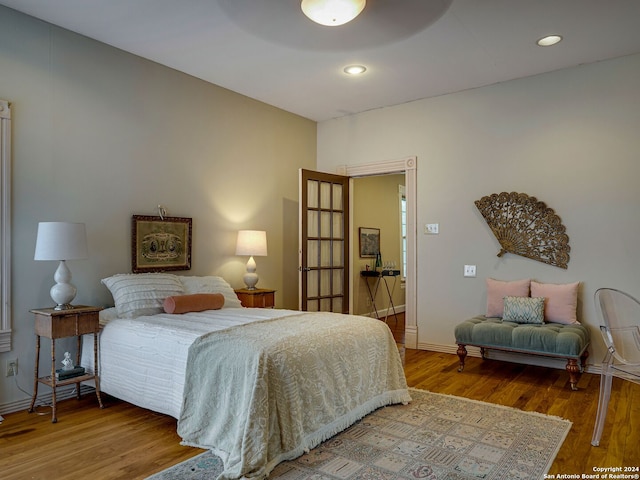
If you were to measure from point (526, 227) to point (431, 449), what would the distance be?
2721 mm

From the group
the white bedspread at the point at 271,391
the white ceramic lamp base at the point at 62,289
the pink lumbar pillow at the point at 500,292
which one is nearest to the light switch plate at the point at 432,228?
the pink lumbar pillow at the point at 500,292

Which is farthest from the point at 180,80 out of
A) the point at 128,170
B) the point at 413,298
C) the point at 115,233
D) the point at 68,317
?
the point at 413,298

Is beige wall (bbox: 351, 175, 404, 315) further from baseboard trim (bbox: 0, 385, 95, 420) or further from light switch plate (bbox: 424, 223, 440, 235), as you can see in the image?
baseboard trim (bbox: 0, 385, 95, 420)

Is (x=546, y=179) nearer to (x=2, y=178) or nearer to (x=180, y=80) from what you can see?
(x=180, y=80)

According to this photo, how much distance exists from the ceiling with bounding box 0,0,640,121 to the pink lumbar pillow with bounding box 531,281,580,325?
6.86 feet

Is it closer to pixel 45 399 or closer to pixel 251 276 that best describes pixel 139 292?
pixel 45 399

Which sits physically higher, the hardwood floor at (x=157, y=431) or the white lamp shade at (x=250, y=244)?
the white lamp shade at (x=250, y=244)

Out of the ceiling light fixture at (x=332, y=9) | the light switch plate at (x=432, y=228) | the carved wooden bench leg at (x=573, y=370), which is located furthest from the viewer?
the light switch plate at (x=432, y=228)

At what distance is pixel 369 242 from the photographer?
7195 millimetres

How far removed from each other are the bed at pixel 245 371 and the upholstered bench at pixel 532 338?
110 centimetres

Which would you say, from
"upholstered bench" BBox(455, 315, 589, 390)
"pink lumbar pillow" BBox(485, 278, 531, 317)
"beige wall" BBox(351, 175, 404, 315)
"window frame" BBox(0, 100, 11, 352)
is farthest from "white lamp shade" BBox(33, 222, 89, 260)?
"beige wall" BBox(351, 175, 404, 315)

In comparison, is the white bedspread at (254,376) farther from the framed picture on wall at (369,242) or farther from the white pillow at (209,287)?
the framed picture on wall at (369,242)

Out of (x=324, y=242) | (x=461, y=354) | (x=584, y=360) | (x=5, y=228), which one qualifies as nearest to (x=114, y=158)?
(x=5, y=228)

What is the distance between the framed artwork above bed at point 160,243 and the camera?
12.9 ft
